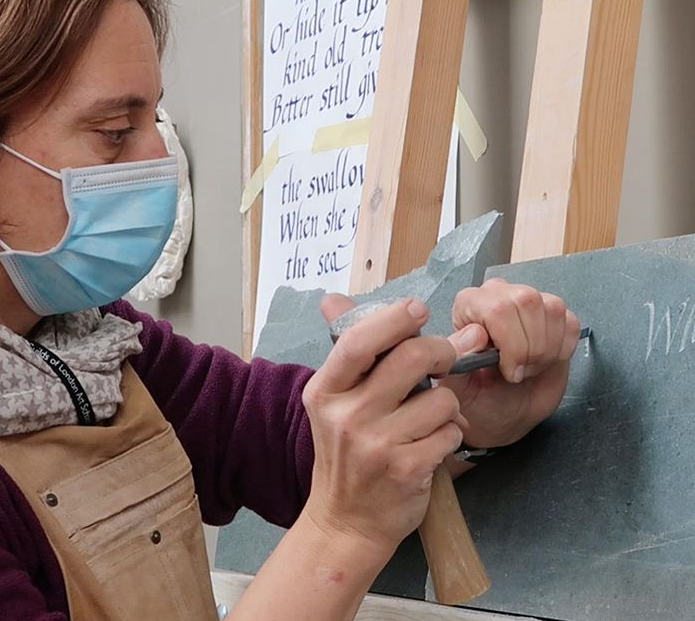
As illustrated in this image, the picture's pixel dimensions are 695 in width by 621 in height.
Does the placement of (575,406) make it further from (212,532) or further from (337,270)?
(212,532)

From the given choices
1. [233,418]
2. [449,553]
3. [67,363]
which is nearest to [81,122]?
[67,363]

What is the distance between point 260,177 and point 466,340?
0.82 meters

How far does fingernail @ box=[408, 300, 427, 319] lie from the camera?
63cm

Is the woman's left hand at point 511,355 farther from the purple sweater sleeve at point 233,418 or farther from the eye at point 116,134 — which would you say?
the eye at point 116,134

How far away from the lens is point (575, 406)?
80cm

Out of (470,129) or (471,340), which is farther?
(470,129)

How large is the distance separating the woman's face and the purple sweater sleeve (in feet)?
0.64

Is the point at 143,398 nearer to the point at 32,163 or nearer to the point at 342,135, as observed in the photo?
the point at 32,163

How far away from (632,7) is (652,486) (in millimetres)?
384

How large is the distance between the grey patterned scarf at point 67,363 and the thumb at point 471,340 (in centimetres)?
31

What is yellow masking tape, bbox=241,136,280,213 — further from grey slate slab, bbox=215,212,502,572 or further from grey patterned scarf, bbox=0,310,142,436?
grey patterned scarf, bbox=0,310,142,436

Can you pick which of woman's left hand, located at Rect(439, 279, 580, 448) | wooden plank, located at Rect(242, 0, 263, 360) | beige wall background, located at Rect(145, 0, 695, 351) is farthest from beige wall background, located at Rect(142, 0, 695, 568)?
woman's left hand, located at Rect(439, 279, 580, 448)

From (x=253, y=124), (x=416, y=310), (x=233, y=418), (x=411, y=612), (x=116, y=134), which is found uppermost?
(x=253, y=124)

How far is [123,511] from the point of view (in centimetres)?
87
